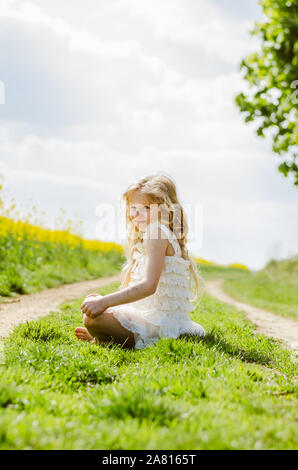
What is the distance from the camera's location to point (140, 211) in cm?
459

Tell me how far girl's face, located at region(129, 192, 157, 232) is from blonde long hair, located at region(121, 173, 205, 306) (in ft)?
0.18

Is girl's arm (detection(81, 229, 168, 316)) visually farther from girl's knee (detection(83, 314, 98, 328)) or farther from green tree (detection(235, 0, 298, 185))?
green tree (detection(235, 0, 298, 185))

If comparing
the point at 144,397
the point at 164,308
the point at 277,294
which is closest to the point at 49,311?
the point at 164,308

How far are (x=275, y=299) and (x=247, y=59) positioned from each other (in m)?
7.58

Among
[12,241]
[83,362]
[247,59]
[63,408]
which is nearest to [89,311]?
[83,362]

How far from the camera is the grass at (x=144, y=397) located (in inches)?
88.6

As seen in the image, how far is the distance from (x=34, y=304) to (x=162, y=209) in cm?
465

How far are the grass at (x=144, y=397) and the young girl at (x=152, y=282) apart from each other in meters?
0.26

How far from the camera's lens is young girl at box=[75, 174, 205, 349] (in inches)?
167

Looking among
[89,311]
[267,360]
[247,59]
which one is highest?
[247,59]

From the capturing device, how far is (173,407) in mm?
2584

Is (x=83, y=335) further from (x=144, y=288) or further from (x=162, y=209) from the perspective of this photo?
(x=162, y=209)

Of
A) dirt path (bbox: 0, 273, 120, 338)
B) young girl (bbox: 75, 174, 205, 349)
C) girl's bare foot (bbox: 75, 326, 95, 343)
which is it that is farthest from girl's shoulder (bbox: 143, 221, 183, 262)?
dirt path (bbox: 0, 273, 120, 338)

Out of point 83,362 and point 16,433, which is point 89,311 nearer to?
point 83,362
